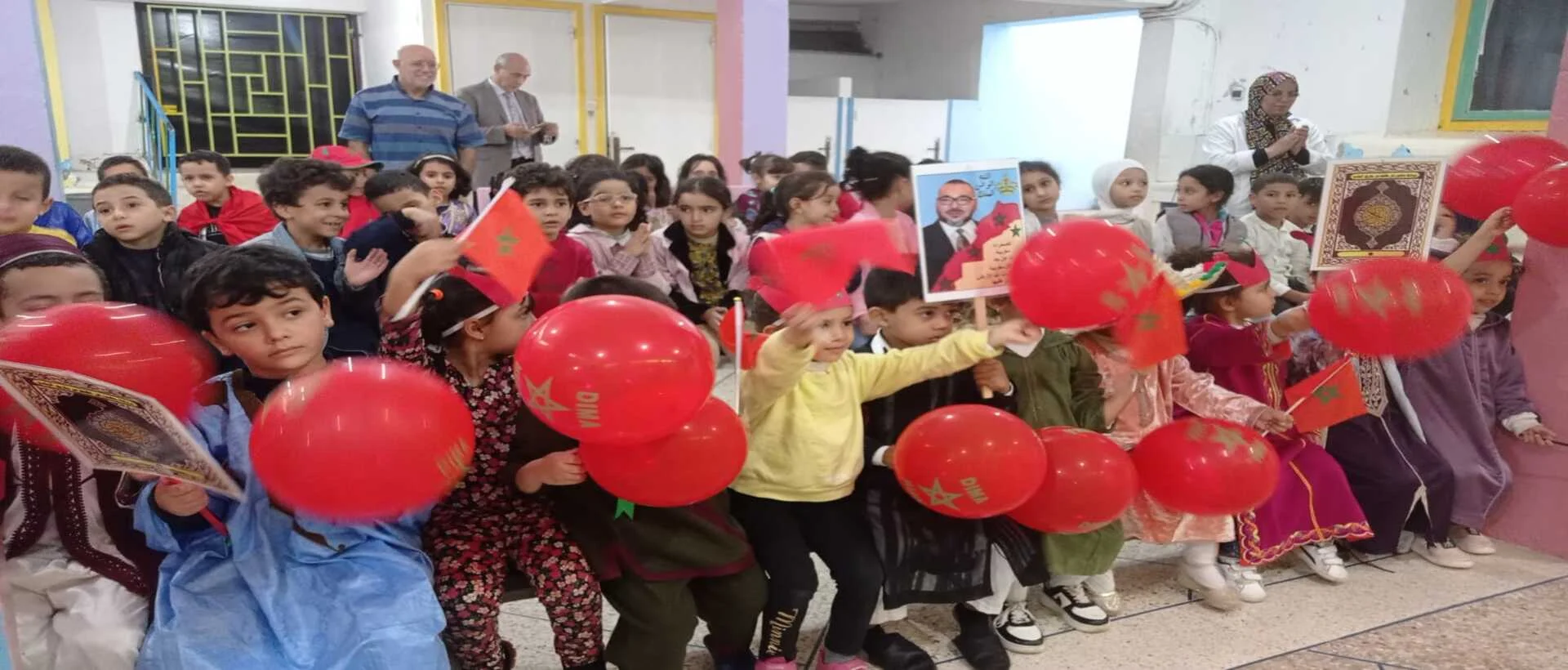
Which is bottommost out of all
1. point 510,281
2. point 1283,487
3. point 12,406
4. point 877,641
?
point 877,641

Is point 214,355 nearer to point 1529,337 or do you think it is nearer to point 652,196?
point 652,196

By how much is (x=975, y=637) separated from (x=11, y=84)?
176 inches

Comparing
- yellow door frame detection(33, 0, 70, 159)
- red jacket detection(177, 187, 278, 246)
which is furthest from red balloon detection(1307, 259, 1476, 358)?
yellow door frame detection(33, 0, 70, 159)

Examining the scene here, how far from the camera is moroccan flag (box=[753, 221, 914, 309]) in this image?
1679 mm

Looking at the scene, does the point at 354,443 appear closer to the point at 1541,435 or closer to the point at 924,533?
the point at 924,533

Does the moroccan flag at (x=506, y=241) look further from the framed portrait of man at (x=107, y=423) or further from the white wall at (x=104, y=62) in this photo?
the white wall at (x=104, y=62)

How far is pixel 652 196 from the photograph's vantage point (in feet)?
14.4

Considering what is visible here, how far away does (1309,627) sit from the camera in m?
2.33

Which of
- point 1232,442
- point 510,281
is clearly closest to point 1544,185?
point 1232,442

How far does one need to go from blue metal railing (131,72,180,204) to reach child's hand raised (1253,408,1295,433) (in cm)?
691

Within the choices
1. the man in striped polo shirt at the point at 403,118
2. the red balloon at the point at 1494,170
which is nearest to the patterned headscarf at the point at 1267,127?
the red balloon at the point at 1494,170

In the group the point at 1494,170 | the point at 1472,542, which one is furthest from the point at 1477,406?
the point at 1494,170

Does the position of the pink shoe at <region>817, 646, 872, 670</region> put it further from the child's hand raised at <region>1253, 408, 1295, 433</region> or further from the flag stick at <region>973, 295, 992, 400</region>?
the child's hand raised at <region>1253, 408, 1295, 433</region>

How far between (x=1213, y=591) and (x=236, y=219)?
3.26m
